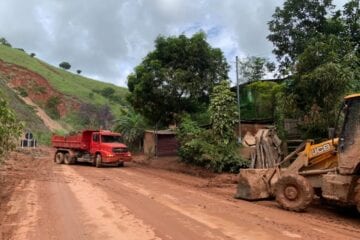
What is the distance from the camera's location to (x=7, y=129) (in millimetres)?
16734

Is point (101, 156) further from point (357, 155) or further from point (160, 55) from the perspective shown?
point (357, 155)

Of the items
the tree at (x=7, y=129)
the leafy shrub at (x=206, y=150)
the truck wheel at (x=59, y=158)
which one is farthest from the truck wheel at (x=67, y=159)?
the tree at (x=7, y=129)

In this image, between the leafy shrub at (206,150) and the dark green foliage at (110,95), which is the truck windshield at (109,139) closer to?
the leafy shrub at (206,150)

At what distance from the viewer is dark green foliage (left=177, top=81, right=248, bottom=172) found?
2352 centimetres

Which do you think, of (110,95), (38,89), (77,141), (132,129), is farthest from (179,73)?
(110,95)

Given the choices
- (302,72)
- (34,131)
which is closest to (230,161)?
(302,72)

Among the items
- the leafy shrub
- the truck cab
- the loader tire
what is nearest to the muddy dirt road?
the loader tire

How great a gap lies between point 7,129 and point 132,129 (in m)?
24.8

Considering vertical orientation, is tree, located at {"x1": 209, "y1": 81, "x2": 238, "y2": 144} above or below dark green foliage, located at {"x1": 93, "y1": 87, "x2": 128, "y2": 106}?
below

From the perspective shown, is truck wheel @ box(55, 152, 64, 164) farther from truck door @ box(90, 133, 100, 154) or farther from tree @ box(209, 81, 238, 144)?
tree @ box(209, 81, 238, 144)

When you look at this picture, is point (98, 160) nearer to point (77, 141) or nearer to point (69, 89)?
point (77, 141)

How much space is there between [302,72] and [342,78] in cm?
222

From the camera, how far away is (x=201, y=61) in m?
30.5

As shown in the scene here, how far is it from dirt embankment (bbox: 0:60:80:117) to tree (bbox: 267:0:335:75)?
184 feet
